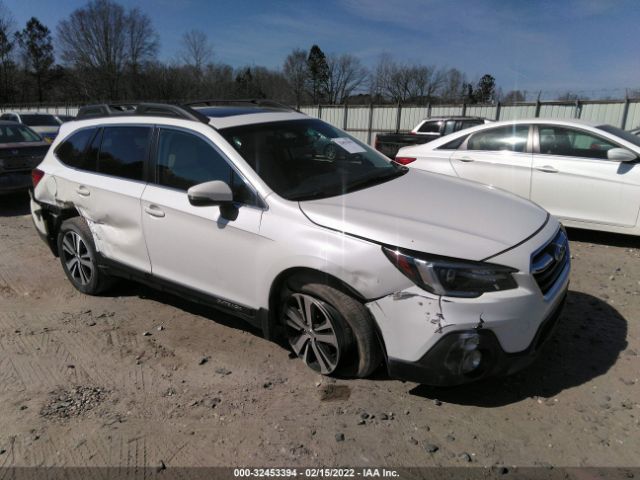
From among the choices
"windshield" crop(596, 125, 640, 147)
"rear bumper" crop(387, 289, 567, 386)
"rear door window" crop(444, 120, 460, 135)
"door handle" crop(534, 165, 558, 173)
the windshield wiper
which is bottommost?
"rear bumper" crop(387, 289, 567, 386)

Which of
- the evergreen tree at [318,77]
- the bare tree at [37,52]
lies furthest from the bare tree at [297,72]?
the bare tree at [37,52]

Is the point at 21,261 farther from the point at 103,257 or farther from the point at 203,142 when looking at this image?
the point at 203,142

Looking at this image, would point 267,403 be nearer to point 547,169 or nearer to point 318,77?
point 547,169


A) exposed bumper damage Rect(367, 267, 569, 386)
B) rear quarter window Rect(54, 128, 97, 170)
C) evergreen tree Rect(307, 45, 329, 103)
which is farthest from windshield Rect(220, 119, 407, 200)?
evergreen tree Rect(307, 45, 329, 103)

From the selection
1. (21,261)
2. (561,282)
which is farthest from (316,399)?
(21,261)

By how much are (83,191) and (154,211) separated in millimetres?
1111

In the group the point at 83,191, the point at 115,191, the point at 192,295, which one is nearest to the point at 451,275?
the point at 192,295

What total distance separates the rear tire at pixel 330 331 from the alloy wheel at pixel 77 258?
2348 mm

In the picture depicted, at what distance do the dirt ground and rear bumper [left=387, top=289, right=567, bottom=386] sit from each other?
29 cm

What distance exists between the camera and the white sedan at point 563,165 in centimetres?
561

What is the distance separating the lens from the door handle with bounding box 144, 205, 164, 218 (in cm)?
367

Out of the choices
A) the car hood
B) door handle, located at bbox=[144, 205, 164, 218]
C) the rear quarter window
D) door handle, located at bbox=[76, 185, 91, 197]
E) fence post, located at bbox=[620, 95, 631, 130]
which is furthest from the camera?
fence post, located at bbox=[620, 95, 631, 130]

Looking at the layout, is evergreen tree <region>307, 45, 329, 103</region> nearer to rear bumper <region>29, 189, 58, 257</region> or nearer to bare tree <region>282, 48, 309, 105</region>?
bare tree <region>282, 48, 309, 105</region>

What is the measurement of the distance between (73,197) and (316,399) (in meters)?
3.05
